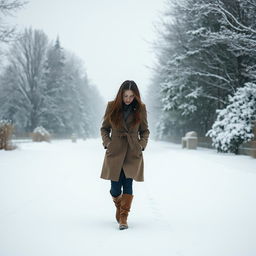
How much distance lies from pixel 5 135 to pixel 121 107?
11.8 metres

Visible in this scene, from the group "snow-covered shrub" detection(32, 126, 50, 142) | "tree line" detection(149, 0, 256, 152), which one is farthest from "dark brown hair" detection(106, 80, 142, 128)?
"snow-covered shrub" detection(32, 126, 50, 142)

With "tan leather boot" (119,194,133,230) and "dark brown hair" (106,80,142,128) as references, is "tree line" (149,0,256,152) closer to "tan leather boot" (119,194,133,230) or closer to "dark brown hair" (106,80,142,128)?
"dark brown hair" (106,80,142,128)

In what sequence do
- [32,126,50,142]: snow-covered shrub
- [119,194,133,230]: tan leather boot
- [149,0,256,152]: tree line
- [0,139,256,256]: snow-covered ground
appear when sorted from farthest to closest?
[32,126,50,142]: snow-covered shrub
[149,0,256,152]: tree line
[119,194,133,230]: tan leather boot
[0,139,256,256]: snow-covered ground

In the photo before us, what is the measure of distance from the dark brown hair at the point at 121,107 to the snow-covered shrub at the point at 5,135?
Result: 11.3 meters

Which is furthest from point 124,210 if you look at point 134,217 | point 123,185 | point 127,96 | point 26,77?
point 26,77

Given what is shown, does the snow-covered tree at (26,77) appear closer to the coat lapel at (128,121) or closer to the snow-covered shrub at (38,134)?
the snow-covered shrub at (38,134)

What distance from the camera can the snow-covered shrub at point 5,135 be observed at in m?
14.4

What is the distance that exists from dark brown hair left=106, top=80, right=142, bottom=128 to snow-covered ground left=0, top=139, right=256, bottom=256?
1.43 meters

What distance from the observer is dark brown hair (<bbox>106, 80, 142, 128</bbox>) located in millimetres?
4344

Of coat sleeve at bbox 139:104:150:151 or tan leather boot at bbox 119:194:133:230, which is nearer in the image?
tan leather boot at bbox 119:194:133:230

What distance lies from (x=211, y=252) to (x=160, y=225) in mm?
1195

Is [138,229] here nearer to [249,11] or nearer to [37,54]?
[249,11]

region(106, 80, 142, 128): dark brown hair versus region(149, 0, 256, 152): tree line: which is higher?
region(149, 0, 256, 152): tree line

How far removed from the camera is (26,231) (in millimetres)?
3904
